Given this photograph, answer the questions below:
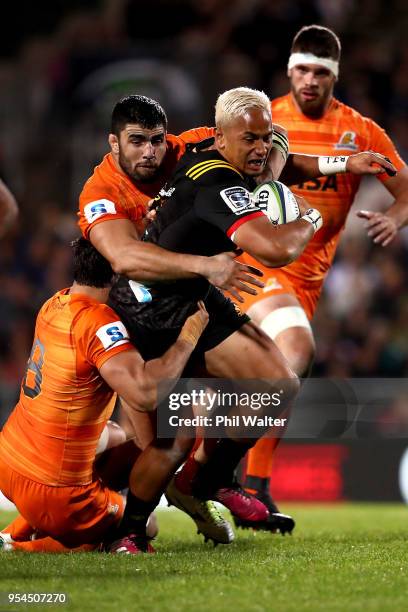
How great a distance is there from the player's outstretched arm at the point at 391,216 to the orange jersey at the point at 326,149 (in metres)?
0.29

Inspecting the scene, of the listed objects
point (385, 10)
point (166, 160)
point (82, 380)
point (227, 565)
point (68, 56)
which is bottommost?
point (227, 565)

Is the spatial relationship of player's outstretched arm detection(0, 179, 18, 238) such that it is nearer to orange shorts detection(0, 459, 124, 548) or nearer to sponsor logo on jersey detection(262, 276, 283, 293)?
orange shorts detection(0, 459, 124, 548)

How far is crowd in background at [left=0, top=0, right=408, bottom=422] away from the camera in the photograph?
452 inches

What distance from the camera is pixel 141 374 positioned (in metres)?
5.00

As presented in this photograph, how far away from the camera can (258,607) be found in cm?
381

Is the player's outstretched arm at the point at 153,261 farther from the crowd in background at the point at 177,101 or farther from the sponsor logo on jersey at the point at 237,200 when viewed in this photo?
the crowd in background at the point at 177,101

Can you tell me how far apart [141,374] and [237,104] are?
1333mm

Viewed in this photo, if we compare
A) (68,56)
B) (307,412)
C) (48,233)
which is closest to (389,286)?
(307,412)

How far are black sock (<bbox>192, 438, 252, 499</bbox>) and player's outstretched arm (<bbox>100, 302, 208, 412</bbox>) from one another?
0.66 metres

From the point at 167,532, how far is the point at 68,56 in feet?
26.7

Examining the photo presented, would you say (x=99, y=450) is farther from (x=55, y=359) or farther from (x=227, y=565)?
(x=227, y=565)

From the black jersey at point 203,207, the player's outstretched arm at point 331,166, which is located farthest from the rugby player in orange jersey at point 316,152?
the black jersey at point 203,207

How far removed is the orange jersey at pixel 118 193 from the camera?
216 inches

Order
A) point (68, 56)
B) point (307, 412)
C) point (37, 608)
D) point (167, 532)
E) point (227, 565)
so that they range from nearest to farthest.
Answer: point (37, 608) → point (227, 565) → point (167, 532) → point (307, 412) → point (68, 56)
